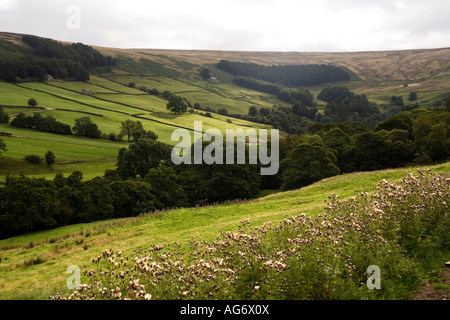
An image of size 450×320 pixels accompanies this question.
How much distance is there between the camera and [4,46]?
188750mm

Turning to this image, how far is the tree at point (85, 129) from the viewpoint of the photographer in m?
97.4

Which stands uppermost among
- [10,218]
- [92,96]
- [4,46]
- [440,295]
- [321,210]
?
[4,46]

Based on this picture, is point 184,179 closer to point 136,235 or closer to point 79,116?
point 136,235

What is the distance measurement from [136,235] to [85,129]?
82664mm

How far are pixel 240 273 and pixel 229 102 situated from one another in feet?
586

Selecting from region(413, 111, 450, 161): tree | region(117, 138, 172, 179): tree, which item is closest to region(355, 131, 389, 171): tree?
region(413, 111, 450, 161): tree

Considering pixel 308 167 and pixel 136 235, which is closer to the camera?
pixel 136 235

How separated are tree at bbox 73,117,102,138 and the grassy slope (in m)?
66.3

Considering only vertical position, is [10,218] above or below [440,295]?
below

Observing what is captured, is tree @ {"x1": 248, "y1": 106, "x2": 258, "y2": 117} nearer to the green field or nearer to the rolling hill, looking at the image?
the green field

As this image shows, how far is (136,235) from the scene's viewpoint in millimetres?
24484

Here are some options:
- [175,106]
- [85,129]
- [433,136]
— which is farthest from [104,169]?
[175,106]
